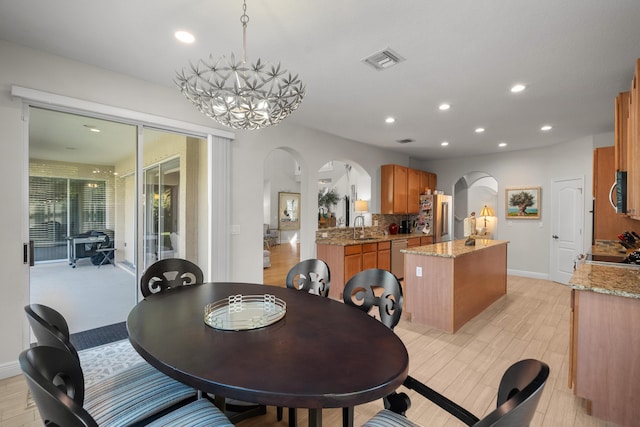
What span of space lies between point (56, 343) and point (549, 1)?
3.29 meters

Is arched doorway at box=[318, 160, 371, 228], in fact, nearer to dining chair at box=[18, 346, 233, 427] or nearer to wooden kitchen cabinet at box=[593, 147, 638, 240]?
wooden kitchen cabinet at box=[593, 147, 638, 240]

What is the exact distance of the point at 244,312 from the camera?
5.74 ft

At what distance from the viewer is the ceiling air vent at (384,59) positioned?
2517 millimetres

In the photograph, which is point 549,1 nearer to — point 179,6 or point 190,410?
point 179,6

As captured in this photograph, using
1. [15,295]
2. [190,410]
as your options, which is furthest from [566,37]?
[15,295]

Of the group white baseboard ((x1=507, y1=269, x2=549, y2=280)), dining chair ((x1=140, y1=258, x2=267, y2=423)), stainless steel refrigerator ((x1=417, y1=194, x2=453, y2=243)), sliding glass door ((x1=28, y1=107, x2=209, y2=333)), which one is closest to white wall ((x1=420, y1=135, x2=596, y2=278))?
white baseboard ((x1=507, y1=269, x2=549, y2=280))

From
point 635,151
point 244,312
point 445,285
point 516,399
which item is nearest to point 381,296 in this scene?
point 244,312

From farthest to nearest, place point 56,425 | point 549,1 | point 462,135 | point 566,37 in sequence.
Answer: point 462,135 → point 566,37 → point 549,1 → point 56,425

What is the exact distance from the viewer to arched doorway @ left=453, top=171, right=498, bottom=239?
779 centimetres

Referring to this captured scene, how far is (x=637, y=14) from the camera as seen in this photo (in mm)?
1990

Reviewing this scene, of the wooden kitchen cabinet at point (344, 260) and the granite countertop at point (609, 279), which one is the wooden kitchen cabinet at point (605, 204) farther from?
the wooden kitchen cabinet at point (344, 260)

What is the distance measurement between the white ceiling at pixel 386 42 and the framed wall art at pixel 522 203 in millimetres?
2764

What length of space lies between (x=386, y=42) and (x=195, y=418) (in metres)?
2.73

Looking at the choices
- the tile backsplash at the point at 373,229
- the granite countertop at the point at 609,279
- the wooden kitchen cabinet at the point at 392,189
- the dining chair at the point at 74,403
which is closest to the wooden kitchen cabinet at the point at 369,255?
the tile backsplash at the point at 373,229
